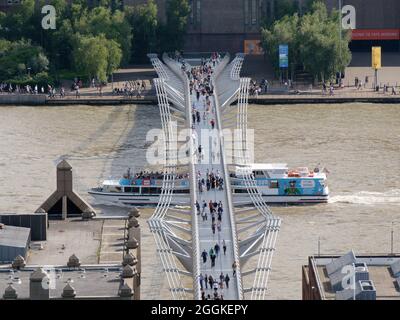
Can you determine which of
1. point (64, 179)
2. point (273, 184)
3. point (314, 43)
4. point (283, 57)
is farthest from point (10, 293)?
point (314, 43)

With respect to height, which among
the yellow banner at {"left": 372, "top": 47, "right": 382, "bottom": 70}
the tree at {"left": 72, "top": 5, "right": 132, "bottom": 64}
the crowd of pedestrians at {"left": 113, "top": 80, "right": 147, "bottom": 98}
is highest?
the tree at {"left": 72, "top": 5, "right": 132, "bottom": 64}

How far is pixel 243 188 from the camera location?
46.0 metres

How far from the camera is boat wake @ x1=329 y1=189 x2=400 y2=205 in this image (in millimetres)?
44625

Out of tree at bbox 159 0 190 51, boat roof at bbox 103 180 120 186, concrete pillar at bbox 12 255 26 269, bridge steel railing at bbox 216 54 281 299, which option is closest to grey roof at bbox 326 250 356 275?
bridge steel railing at bbox 216 54 281 299

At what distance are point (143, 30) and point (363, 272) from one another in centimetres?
5500

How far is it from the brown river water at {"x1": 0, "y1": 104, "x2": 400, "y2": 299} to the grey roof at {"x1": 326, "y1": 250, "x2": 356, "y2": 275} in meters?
5.26

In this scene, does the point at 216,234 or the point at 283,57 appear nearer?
the point at 216,234

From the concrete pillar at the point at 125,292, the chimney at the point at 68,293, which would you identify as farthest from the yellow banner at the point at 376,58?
the chimney at the point at 68,293

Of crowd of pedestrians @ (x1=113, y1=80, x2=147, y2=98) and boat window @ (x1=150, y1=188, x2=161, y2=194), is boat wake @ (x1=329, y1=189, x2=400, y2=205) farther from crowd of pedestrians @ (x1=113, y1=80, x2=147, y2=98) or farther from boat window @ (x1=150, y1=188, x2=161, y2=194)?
crowd of pedestrians @ (x1=113, y1=80, x2=147, y2=98)

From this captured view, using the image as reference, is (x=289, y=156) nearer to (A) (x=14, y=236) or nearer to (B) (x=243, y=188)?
(B) (x=243, y=188)

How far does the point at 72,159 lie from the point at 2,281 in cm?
2886

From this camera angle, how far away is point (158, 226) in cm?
3700

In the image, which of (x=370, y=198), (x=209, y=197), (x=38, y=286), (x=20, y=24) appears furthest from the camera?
(x=20, y=24)
